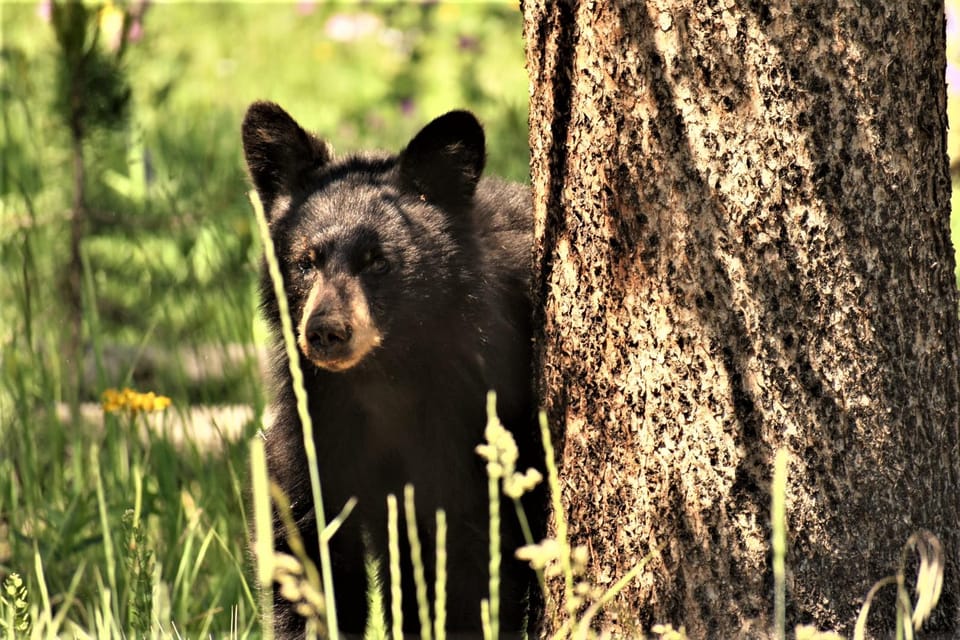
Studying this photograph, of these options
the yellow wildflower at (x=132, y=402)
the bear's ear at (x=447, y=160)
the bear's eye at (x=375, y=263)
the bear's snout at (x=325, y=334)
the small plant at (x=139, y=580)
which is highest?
the bear's ear at (x=447, y=160)

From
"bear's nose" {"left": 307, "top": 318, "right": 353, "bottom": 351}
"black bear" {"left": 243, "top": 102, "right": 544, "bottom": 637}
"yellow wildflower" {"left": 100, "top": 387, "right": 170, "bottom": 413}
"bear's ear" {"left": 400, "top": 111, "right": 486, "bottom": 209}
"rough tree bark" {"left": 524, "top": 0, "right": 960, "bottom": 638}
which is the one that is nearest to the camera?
"rough tree bark" {"left": 524, "top": 0, "right": 960, "bottom": 638}

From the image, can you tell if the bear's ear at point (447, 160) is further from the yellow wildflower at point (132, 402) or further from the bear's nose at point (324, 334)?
the yellow wildflower at point (132, 402)

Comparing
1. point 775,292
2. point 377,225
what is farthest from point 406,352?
point 775,292

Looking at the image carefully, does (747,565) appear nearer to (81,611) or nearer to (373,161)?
(373,161)

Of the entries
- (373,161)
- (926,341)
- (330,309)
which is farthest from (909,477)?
(373,161)

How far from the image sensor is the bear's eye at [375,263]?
10.5 ft

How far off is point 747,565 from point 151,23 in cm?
845

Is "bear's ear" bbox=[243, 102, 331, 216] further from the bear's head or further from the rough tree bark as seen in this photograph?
the rough tree bark

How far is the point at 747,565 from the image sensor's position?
2.26m

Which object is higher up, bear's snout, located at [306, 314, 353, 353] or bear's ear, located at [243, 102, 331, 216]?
bear's ear, located at [243, 102, 331, 216]

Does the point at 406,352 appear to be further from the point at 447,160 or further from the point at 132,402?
the point at 132,402

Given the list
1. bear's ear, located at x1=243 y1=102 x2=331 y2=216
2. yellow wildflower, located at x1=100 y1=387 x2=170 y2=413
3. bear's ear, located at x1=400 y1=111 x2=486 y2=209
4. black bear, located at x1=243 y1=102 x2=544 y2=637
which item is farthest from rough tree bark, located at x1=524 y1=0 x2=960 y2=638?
yellow wildflower, located at x1=100 y1=387 x2=170 y2=413

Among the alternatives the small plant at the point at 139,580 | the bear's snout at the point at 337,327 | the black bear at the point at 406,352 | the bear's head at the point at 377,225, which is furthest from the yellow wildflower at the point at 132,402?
the small plant at the point at 139,580

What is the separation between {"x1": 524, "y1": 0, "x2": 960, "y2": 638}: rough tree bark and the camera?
217cm
